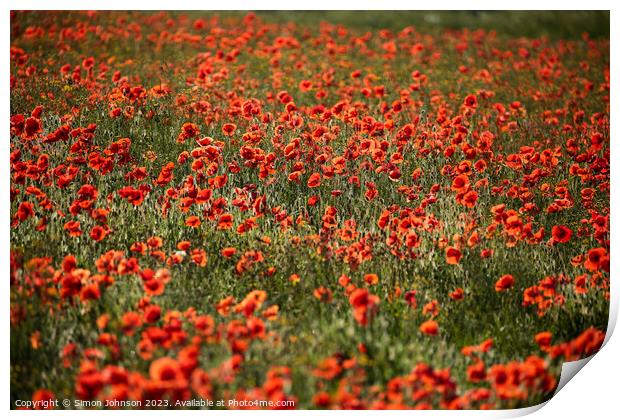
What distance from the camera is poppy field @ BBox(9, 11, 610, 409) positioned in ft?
9.52

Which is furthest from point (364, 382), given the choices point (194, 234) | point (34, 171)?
point (34, 171)

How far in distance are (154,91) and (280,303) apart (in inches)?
50.3

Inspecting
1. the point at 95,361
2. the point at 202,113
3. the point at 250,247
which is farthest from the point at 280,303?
the point at 202,113

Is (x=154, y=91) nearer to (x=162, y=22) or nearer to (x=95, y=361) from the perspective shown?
(x=162, y=22)

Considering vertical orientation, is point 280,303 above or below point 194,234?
below

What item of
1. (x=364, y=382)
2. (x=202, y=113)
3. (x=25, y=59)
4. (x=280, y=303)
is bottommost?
(x=364, y=382)

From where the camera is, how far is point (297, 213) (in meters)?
3.37

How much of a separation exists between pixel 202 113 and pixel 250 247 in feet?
2.60

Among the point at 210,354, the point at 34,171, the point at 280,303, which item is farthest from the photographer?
the point at 34,171

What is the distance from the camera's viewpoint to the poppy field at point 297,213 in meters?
2.90

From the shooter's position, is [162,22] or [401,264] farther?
[162,22]

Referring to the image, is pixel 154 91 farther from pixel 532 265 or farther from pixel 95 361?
pixel 532 265

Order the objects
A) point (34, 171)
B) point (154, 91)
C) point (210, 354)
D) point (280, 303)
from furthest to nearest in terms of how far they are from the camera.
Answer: point (154, 91)
point (34, 171)
point (280, 303)
point (210, 354)

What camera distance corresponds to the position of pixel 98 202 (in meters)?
3.33
